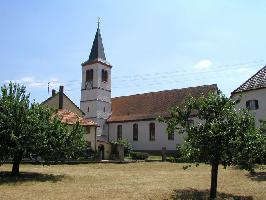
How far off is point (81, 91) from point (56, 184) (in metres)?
46.7

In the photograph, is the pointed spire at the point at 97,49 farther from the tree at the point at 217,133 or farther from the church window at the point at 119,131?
the tree at the point at 217,133

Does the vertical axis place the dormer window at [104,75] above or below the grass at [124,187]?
above

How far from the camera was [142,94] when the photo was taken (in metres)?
64.3

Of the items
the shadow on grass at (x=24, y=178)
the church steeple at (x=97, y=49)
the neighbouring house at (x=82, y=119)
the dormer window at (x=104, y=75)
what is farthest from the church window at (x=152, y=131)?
the shadow on grass at (x=24, y=178)

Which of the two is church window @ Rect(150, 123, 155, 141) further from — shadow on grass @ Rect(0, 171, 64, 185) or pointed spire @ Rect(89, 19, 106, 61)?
shadow on grass @ Rect(0, 171, 64, 185)

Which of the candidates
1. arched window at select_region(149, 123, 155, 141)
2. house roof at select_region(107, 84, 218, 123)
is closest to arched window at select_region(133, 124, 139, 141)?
house roof at select_region(107, 84, 218, 123)

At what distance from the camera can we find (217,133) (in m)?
16.0

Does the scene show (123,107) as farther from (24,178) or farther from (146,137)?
(24,178)

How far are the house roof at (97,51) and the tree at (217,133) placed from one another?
4963cm

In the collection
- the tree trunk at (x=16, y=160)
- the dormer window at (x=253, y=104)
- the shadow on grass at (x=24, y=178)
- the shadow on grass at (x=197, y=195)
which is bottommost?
the shadow on grass at (x=197, y=195)

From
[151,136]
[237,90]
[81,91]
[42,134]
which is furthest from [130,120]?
[42,134]

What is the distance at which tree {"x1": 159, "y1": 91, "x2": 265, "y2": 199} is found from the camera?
633 inches

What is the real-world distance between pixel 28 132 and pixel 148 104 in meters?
38.9

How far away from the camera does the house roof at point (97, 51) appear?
218ft
